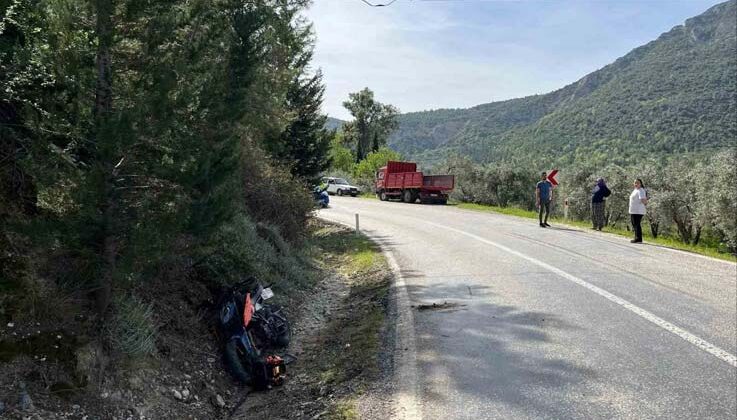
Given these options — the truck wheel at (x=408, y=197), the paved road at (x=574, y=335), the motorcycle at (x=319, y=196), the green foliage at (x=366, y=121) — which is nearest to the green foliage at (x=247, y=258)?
the paved road at (x=574, y=335)

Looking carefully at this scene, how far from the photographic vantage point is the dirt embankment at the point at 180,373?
4133 mm

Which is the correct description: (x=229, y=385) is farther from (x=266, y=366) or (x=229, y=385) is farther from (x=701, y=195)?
(x=701, y=195)

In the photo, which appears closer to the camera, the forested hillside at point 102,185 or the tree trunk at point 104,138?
the forested hillside at point 102,185

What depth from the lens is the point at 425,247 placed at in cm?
1363

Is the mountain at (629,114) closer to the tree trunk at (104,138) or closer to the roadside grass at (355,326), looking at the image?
the roadside grass at (355,326)

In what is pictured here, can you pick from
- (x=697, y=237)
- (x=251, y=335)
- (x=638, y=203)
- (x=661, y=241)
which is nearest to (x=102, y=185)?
(x=251, y=335)

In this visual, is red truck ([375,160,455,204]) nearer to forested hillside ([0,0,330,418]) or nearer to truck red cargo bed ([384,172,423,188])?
truck red cargo bed ([384,172,423,188])

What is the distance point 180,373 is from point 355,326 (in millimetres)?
2735

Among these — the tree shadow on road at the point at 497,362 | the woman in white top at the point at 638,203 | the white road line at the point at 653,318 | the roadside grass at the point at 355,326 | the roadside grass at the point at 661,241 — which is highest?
the woman in white top at the point at 638,203

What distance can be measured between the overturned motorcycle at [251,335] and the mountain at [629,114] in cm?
6975

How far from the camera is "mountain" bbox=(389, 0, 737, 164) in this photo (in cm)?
9106

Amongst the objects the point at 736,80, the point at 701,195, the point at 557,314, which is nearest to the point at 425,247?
the point at 557,314

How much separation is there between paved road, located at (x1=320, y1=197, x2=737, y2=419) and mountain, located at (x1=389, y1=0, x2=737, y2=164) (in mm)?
Answer: 65101

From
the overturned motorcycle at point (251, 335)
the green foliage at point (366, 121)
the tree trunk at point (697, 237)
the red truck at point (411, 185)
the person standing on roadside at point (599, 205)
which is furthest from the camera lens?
the green foliage at point (366, 121)
